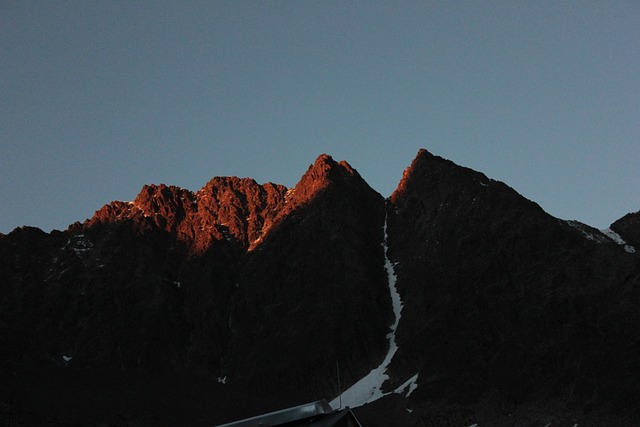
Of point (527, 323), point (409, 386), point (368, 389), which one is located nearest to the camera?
point (527, 323)

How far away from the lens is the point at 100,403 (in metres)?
173

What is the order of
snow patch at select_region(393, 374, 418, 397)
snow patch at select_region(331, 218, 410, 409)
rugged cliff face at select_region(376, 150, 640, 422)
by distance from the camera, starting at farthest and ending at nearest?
snow patch at select_region(331, 218, 410, 409), snow patch at select_region(393, 374, 418, 397), rugged cliff face at select_region(376, 150, 640, 422)

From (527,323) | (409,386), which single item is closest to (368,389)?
(409,386)

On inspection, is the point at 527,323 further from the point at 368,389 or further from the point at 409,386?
the point at 368,389

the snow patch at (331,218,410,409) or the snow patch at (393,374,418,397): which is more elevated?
the snow patch at (331,218,410,409)

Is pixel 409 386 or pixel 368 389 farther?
pixel 368 389

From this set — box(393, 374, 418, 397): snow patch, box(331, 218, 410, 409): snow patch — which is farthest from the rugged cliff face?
box(331, 218, 410, 409): snow patch

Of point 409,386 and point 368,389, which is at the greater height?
point 368,389

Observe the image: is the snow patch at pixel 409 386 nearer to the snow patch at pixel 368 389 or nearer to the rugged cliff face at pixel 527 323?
the snow patch at pixel 368 389

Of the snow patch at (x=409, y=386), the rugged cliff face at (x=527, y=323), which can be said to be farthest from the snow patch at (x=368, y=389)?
the rugged cliff face at (x=527, y=323)

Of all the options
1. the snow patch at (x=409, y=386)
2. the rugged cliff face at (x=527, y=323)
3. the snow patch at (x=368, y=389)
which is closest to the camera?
the rugged cliff face at (x=527, y=323)

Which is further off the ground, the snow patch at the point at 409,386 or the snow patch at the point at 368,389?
the snow patch at the point at 368,389

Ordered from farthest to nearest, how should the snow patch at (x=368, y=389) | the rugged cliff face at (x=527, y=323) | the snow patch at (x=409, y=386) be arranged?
the snow patch at (x=368, y=389), the snow patch at (x=409, y=386), the rugged cliff face at (x=527, y=323)

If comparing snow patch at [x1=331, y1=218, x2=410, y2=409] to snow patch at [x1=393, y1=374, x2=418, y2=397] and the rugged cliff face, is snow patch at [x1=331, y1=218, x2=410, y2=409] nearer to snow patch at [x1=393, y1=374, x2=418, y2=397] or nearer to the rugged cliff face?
snow patch at [x1=393, y1=374, x2=418, y2=397]
